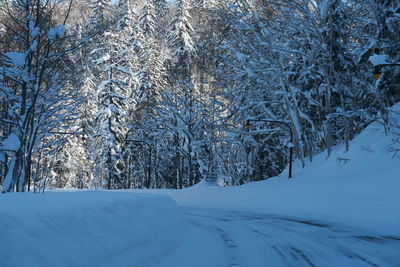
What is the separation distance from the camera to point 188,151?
38.7 metres

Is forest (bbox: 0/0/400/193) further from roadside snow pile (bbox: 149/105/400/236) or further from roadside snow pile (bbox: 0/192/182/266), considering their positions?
roadside snow pile (bbox: 0/192/182/266)

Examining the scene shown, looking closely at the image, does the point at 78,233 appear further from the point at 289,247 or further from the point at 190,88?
the point at 190,88

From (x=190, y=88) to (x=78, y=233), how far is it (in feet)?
118

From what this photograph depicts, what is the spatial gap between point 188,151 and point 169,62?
1986 centimetres

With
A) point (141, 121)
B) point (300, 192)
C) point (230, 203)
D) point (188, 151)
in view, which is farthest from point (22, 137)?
point (141, 121)

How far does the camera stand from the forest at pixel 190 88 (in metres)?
10.8

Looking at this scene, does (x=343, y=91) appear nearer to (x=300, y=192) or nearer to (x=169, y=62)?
(x=300, y=192)

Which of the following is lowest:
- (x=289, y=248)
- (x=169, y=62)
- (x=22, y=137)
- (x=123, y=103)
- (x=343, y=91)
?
(x=289, y=248)

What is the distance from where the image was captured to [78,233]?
13.1 feet

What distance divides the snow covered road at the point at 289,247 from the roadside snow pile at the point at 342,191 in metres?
1.91

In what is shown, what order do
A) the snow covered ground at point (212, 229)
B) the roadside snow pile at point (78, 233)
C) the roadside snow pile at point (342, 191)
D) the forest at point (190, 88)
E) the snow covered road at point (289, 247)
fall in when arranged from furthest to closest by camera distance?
the roadside snow pile at point (342, 191) < the forest at point (190, 88) < the snow covered road at point (289, 247) < the snow covered ground at point (212, 229) < the roadside snow pile at point (78, 233)

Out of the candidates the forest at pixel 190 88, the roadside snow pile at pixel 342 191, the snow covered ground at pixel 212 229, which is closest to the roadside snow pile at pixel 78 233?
the snow covered ground at pixel 212 229

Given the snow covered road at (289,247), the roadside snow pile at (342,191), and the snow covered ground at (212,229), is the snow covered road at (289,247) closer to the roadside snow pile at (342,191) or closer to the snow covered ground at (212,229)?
the snow covered ground at (212,229)

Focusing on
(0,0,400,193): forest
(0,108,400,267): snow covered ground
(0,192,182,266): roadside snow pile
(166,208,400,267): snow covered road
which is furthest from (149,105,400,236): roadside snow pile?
(0,192,182,266): roadside snow pile
